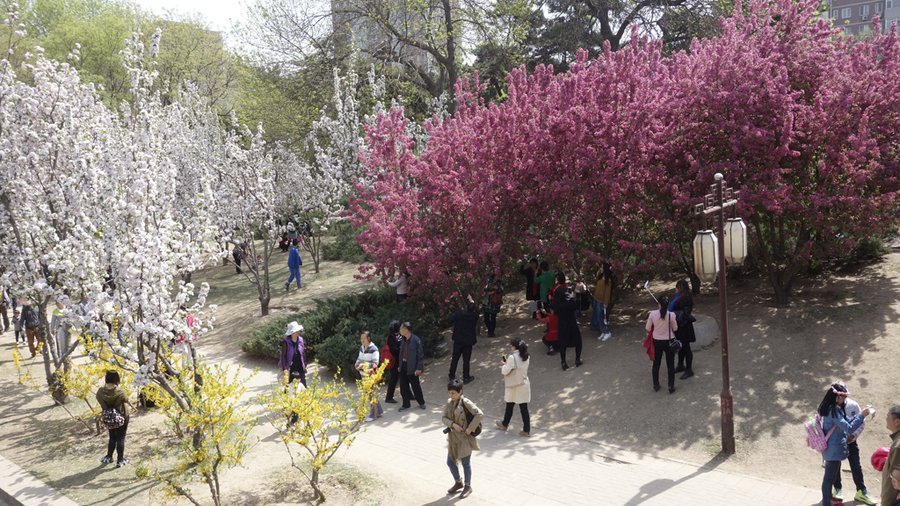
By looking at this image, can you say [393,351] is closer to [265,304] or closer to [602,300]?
[602,300]

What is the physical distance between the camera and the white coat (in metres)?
8.98

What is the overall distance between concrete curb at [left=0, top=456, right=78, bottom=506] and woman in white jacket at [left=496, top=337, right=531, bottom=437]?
5523mm

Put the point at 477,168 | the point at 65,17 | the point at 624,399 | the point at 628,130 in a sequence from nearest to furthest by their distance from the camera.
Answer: the point at 624,399 → the point at 628,130 → the point at 477,168 → the point at 65,17

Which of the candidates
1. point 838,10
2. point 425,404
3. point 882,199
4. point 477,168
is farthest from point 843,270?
point 838,10

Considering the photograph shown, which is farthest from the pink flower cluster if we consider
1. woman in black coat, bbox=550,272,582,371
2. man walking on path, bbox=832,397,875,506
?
man walking on path, bbox=832,397,875,506

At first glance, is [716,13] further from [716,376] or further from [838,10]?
[838,10]

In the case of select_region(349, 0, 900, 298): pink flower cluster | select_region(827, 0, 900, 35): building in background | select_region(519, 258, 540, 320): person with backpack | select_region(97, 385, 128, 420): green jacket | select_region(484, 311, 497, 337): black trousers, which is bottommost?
select_region(484, 311, 497, 337): black trousers

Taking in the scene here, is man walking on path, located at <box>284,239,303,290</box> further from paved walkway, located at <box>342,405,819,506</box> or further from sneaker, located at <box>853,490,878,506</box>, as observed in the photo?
sneaker, located at <box>853,490,878,506</box>

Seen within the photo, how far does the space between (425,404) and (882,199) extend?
8123 mm

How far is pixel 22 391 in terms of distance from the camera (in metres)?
12.8

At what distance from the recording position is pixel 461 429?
729cm

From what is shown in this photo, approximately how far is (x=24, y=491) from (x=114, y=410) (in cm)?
142

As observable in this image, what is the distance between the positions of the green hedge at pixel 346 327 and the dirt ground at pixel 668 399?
57 centimetres

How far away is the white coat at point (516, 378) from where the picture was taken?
8984 millimetres
